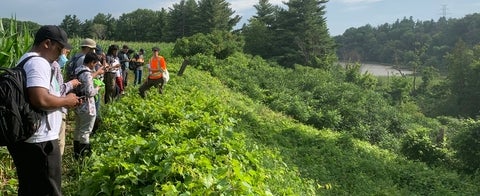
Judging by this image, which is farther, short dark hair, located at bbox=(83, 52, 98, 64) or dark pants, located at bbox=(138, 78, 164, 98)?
dark pants, located at bbox=(138, 78, 164, 98)

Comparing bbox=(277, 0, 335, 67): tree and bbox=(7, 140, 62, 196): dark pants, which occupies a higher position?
bbox=(277, 0, 335, 67): tree

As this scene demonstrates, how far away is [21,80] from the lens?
2959mm

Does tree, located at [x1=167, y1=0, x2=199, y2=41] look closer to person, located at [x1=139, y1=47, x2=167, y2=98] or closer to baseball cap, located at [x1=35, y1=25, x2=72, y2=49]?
person, located at [x1=139, y1=47, x2=167, y2=98]

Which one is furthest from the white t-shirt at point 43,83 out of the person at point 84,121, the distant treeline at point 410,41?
the distant treeline at point 410,41

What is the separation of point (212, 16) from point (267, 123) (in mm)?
38770

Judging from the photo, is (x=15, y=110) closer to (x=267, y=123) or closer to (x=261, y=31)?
(x=267, y=123)

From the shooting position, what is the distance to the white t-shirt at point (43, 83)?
118 inches

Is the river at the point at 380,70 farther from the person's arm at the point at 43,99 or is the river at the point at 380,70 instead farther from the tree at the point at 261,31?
A: the person's arm at the point at 43,99

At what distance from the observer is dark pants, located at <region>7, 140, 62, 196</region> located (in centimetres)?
316

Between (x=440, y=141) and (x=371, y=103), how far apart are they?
8.37 metres

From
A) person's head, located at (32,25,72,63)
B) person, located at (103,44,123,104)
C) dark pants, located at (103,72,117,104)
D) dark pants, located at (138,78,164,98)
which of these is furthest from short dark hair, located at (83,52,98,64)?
dark pants, located at (138,78,164,98)

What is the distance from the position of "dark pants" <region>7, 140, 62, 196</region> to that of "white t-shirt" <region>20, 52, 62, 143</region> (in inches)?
2.1

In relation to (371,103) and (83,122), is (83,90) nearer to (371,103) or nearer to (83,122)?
(83,122)

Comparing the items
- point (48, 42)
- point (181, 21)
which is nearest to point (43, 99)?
point (48, 42)
